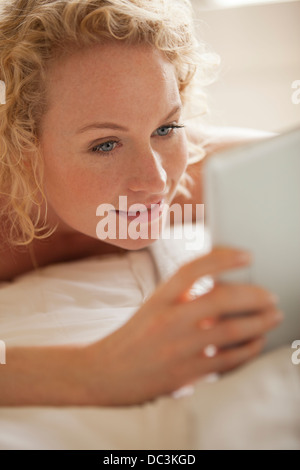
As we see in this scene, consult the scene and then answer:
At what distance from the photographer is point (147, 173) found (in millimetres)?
947

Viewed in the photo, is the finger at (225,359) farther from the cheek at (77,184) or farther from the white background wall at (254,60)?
the white background wall at (254,60)

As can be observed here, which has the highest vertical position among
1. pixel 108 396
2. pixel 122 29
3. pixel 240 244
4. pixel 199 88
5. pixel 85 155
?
pixel 199 88

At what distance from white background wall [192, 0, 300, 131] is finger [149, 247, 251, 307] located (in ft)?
4.54

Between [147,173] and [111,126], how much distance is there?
0.09m

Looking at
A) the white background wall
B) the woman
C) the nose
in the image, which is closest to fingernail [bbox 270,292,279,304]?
the woman

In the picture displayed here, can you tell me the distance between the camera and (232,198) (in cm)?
56

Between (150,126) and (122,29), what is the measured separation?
6.5 inches

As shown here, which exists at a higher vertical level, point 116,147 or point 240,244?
point 116,147

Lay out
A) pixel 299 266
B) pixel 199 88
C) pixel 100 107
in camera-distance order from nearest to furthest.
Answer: pixel 299 266
pixel 100 107
pixel 199 88

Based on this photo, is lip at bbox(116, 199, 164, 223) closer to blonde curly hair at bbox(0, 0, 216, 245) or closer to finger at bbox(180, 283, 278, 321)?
blonde curly hair at bbox(0, 0, 216, 245)

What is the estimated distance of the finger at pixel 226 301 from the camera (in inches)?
22.2

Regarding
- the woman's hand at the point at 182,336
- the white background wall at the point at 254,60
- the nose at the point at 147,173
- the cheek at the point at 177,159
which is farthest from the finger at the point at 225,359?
the white background wall at the point at 254,60

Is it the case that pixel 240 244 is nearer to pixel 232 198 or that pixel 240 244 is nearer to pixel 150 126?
pixel 232 198

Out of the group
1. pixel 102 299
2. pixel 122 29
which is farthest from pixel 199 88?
pixel 102 299
